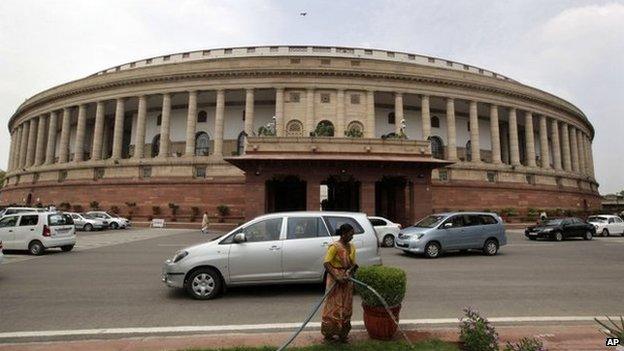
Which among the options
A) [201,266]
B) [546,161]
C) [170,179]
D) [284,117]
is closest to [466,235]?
[201,266]

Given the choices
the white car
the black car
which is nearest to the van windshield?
the black car

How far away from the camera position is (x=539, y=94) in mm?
48844

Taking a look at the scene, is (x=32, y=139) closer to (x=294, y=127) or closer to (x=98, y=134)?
(x=98, y=134)

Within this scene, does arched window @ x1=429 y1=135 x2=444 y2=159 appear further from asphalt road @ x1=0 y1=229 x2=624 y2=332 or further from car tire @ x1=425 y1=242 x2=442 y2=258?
asphalt road @ x1=0 y1=229 x2=624 y2=332

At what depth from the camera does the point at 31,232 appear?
16.4 meters

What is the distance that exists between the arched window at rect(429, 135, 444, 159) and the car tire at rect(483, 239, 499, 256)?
30951 millimetres

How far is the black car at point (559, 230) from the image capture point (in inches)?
934

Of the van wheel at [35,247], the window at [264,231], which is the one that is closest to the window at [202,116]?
the van wheel at [35,247]

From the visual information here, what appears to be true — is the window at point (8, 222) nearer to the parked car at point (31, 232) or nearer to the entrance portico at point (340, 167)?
the parked car at point (31, 232)

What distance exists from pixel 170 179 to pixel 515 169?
123 feet

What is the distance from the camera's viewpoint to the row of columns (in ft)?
134

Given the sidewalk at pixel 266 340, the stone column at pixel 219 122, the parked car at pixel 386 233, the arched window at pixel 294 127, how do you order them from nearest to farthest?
the sidewalk at pixel 266 340 → the parked car at pixel 386 233 → the stone column at pixel 219 122 → the arched window at pixel 294 127

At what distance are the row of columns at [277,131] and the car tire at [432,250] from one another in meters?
26.5

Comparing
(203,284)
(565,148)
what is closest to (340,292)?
(203,284)
